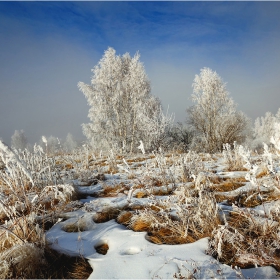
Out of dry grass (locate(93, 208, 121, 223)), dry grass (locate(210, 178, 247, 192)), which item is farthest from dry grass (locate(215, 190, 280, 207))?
dry grass (locate(93, 208, 121, 223))

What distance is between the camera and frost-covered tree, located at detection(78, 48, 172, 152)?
17062 mm

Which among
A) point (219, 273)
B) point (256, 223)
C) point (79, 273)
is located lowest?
point (79, 273)

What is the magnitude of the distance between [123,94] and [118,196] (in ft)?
49.8

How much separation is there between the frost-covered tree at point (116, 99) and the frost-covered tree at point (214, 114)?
17.4 ft

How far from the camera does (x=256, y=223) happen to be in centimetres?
202

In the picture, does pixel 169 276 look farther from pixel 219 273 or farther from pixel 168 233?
pixel 168 233

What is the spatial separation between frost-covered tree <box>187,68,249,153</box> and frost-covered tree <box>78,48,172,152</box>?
5308mm

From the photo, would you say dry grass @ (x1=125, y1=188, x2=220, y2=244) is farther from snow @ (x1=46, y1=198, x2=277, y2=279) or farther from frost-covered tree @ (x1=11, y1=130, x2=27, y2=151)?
frost-covered tree @ (x1=11, y1=130, x2=27, y2=151)

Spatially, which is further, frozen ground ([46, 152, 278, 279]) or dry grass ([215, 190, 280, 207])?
dry grass ([215, 190, 280, 207])

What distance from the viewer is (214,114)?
2070 centimetres

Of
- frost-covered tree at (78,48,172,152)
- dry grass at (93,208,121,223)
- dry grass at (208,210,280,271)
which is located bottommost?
dry grass at (93,208,121,223)

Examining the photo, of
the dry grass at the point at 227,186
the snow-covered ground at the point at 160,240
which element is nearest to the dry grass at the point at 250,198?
the snow-covered ground at the point at 160,240

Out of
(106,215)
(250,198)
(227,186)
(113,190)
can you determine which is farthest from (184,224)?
(113,190)

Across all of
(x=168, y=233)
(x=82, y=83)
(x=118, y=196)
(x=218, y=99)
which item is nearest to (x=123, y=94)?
(x=82, y=83)
